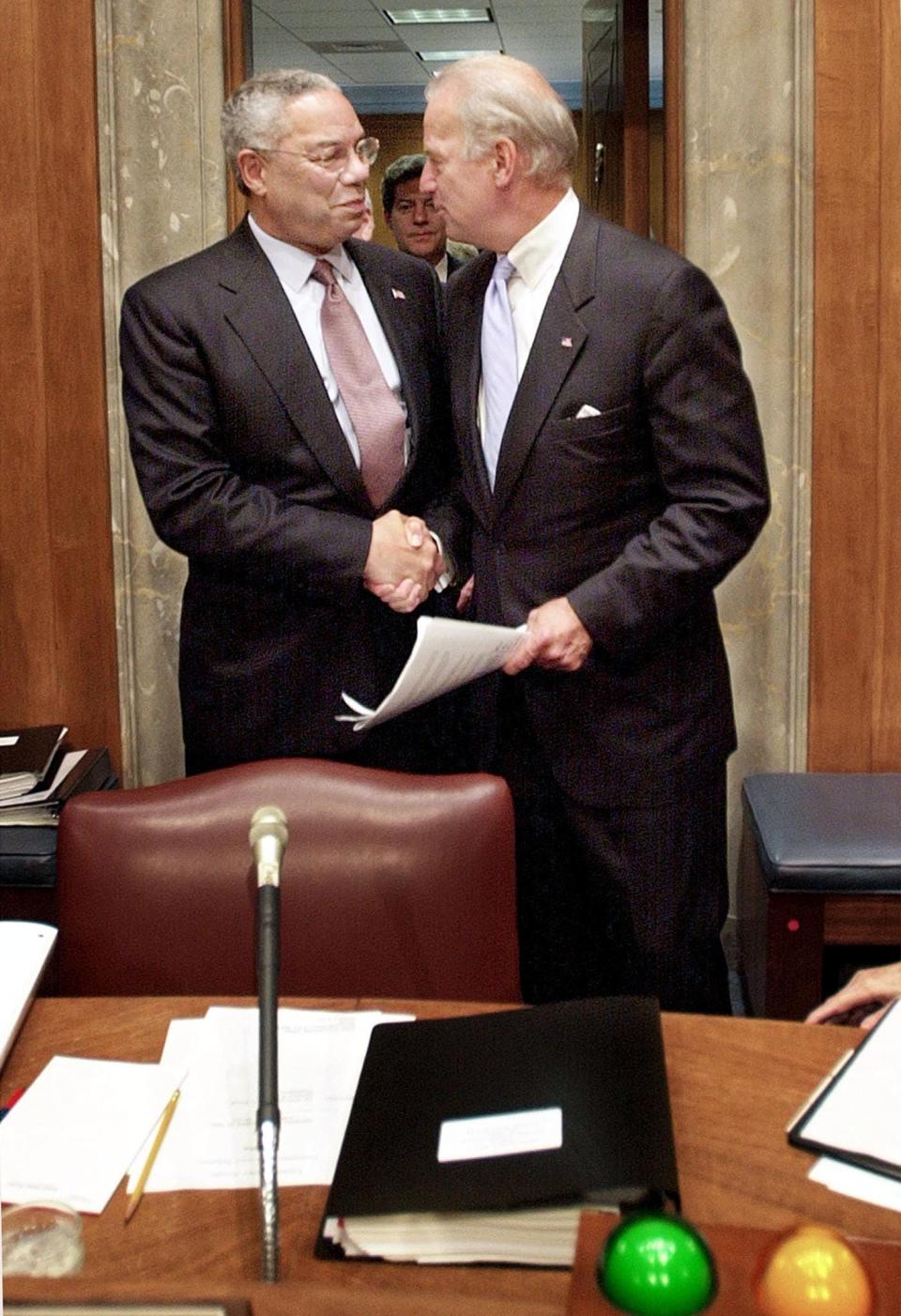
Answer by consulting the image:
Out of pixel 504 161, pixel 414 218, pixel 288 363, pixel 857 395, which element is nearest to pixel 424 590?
pixel 288 363

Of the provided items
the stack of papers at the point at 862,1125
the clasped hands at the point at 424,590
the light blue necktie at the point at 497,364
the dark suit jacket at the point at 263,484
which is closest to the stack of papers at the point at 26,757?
the dark suit jacket at the point at 263,484

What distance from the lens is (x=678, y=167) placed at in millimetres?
3002

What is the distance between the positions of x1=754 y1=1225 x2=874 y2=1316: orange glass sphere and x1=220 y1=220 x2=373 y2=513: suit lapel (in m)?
1.89

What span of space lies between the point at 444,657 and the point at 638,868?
2.14 feet

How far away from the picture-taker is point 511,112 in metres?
2.22

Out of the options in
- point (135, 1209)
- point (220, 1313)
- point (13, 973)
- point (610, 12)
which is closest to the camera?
point (220, 1313)

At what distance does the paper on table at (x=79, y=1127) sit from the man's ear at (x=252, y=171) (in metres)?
1.57

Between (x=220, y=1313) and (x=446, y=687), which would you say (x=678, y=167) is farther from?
(x=220, y=1313)

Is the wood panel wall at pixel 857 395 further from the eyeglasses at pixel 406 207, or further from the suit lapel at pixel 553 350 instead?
the eyeglasses at pixel 406 207

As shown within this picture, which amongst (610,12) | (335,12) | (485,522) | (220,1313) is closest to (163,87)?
(485,522)

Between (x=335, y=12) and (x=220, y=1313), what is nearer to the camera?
(x=220, y=1313)

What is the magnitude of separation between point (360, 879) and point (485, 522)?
87 centimetres

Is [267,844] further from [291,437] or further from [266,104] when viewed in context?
[266,104]

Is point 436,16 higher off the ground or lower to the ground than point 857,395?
higher
